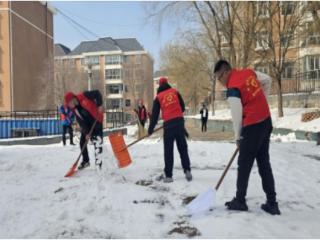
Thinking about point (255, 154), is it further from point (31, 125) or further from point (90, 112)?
point (31, 125)

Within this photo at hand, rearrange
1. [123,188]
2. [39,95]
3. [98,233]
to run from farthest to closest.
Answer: [39,95] < [123,188] < [98,233]

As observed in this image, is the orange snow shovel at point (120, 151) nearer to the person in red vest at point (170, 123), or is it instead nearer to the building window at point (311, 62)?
the person in red vest at point (170, 123)

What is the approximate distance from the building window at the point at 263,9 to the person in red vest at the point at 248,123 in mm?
22243

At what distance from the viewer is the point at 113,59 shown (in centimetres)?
9212

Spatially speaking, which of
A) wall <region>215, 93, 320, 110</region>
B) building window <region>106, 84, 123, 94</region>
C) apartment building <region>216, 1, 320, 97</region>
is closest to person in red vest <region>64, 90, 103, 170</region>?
apartment building <region>216, 1, 320, 97</region>

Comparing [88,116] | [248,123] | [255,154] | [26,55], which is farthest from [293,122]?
[26,55]

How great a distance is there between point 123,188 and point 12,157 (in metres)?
4.66

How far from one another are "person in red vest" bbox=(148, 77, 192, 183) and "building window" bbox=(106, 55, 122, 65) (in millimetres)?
86088

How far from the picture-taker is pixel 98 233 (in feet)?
13.4

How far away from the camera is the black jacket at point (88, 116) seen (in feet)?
24.4

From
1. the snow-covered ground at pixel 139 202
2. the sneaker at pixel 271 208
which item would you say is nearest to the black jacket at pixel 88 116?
the snow-covered ground at pixel 139 202

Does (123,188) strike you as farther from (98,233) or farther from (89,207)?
(98,233)

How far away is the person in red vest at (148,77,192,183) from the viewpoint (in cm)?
642

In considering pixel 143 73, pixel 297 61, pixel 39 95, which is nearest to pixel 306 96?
pixel 297 61
